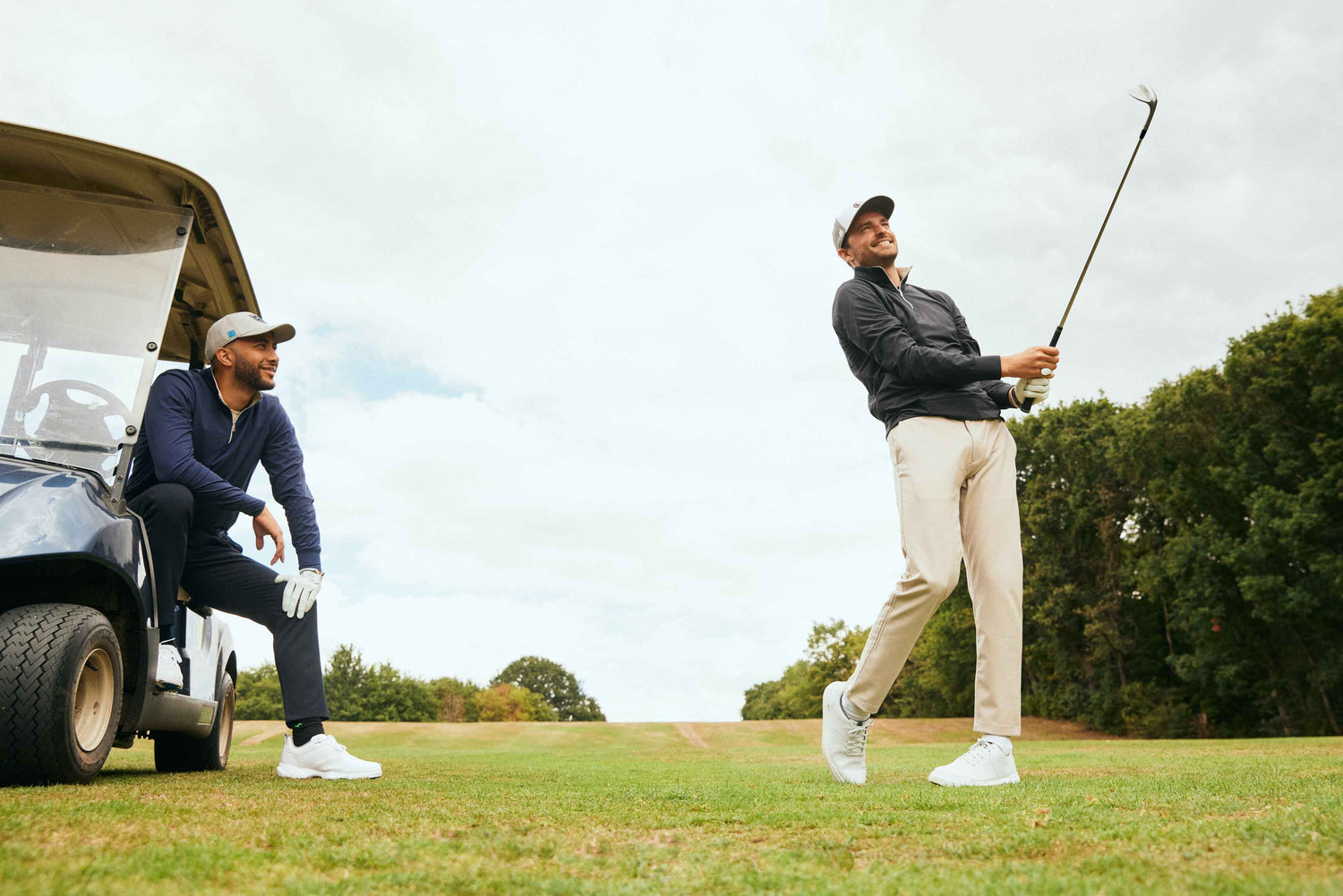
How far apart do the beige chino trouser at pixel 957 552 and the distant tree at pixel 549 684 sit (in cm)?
10701

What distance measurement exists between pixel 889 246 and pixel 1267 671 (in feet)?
125

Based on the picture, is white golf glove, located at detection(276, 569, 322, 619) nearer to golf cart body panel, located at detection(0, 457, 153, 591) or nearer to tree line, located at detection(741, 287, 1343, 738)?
golf cart body panel, located at detection(0, 457, 153, 591)

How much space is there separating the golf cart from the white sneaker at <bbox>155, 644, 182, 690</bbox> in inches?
2.5

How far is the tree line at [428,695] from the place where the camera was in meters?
67.8

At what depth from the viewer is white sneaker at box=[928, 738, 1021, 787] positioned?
4.28 metres

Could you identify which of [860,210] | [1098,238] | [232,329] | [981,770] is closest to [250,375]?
[232,329]

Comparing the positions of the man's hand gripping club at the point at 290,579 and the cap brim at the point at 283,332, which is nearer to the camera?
the man's hand gripping club at the point at 290,579

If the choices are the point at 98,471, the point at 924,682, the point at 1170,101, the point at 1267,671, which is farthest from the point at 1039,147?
the point at 924,682

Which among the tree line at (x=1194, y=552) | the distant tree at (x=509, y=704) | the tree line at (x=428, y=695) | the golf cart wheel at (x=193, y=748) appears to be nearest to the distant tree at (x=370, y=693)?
the tree line at (x=428, y=695)

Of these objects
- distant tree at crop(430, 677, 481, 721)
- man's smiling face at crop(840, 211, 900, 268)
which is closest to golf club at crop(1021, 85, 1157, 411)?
man's smiling face at crop(840, 211, 900, 268)

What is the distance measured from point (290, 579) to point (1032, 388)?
3.86 meters

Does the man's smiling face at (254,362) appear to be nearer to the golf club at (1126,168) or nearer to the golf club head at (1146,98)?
the golf club at (1126,168)

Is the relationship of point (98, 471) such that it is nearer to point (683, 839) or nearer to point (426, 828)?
point (426, 828)

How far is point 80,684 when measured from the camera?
374cm
